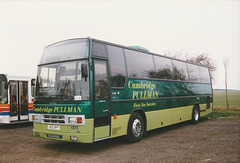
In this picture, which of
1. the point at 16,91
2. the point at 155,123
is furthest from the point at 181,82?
the point at 16,91

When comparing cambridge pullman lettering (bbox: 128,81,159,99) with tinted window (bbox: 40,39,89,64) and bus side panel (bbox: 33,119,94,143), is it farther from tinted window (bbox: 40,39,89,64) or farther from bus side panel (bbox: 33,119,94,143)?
bus side panel (bbox: 33,119,94,143)

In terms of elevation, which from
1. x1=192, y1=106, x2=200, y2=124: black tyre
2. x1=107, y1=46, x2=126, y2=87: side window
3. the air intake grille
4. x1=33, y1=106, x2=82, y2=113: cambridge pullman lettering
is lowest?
x1=192, y1=106, x2=200, y2=124: black tyre

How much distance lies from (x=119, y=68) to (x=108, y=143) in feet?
9.26

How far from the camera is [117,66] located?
846 centimetres

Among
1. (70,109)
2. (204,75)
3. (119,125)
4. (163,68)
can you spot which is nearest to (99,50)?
(70,109)

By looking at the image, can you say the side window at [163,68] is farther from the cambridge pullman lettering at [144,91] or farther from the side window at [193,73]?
the side window at [193,73]

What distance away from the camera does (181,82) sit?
41.3 feet

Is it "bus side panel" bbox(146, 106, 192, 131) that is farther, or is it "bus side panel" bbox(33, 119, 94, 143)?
"bus side panel" bbox(146, 106, 192, 131)

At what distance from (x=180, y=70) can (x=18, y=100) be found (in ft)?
29.9

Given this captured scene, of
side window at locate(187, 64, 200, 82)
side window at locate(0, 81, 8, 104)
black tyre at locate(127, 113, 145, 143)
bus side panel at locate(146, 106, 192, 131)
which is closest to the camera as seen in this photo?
black tyre at locate(127, 113, 145, 143)

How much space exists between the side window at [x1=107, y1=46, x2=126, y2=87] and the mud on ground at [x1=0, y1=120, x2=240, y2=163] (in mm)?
2229

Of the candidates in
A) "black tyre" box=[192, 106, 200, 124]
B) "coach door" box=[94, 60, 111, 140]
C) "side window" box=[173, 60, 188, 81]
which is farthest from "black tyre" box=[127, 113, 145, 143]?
"black tyre" box=[192, 106, 200, 124]

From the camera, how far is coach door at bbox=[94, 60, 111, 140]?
7336 mm

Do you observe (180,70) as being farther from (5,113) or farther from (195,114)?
(5,113)
